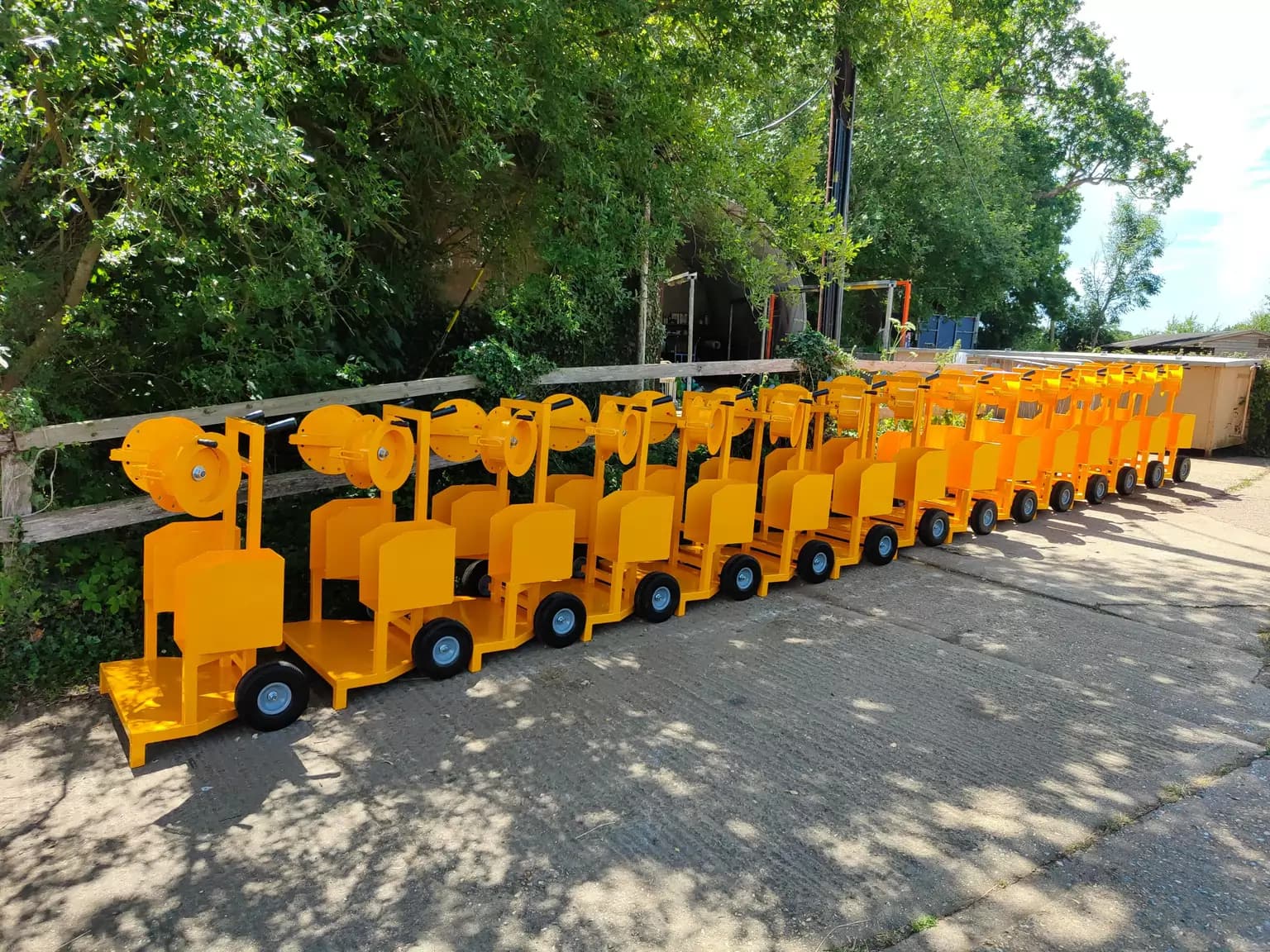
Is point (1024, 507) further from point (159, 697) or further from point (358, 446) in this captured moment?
point (159, 697)

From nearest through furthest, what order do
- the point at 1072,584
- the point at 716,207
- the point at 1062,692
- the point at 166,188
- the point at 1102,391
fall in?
the point at 166,188 → the point at 1062,692 → the point at 1072,584 → the point at 716,207 → the point at 1102,391

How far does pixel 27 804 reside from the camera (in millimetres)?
3355

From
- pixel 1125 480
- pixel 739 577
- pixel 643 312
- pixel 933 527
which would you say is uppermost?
pixel 643 312

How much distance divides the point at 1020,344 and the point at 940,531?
28.8 metres

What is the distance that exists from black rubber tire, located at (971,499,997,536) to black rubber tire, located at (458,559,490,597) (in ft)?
15.3

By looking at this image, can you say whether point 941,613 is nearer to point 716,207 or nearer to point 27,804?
point 716,207

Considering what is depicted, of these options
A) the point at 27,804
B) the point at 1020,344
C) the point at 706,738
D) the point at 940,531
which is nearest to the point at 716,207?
the point at 940,531

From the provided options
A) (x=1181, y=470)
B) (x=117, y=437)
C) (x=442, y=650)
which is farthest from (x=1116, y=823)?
(x=1181, y=470)

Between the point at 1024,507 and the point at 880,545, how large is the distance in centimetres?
252

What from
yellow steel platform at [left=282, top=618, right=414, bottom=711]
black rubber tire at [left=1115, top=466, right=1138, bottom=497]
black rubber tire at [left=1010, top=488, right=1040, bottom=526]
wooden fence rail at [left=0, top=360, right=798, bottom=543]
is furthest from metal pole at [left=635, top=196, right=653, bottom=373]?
black rubber tire at [left=1115, top=466, right=1138, bottom=497]

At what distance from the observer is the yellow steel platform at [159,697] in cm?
365

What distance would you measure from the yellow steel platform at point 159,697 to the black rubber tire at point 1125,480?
31.3ft

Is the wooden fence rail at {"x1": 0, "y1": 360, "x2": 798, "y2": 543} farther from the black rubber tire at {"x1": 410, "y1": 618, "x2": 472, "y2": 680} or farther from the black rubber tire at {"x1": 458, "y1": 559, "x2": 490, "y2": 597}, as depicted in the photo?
the black rubber tire at {"x1": 410, "y1": 618, "x2": 472, "y2": 680}

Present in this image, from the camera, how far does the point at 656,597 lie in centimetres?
548
